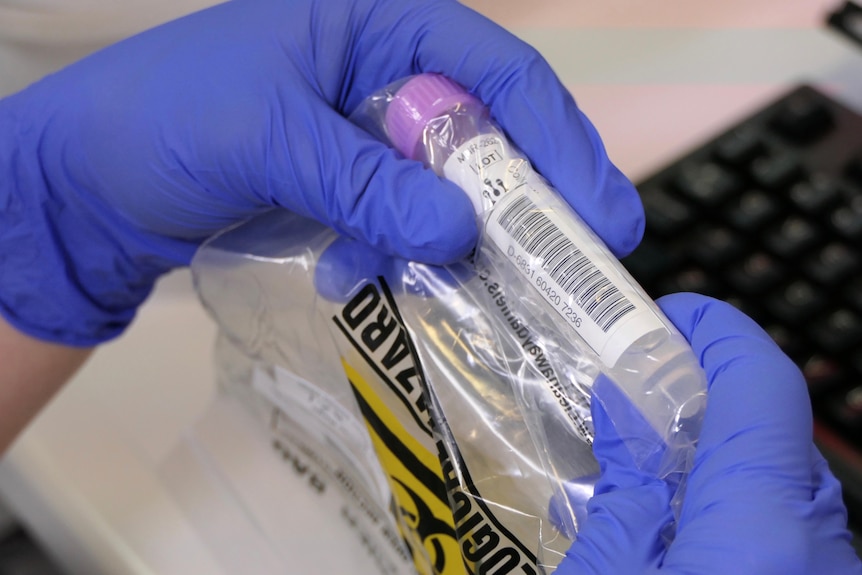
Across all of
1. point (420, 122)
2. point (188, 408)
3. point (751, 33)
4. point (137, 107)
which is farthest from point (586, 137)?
point (751, 33)

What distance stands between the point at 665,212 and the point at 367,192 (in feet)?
1.00

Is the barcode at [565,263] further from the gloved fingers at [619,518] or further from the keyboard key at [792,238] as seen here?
the keyboard key at [792,238]

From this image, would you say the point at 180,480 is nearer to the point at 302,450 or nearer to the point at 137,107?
the point at 302,450

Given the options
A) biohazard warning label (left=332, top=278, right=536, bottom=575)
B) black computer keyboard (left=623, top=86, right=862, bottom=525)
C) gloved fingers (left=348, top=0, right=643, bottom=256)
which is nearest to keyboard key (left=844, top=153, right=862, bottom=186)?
black computer keyboard (left=623, top=86, right=862, bottom=525)

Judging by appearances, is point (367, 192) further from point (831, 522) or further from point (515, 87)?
point (831, 522)

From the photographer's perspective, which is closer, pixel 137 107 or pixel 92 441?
pixel 137 107

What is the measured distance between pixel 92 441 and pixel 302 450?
6.6 inches

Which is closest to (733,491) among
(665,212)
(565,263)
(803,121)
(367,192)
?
(565,263)

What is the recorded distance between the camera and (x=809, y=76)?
0.76 m

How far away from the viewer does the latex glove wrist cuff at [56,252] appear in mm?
480

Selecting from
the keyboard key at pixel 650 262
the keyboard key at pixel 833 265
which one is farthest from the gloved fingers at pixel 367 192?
the keyboard key at pixel 833 265

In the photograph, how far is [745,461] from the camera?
324mm

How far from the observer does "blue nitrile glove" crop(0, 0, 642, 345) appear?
1.33ft

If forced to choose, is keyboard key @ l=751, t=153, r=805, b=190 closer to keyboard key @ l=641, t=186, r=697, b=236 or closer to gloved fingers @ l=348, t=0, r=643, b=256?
keyboard key @ l=641, t=186, r=697, b=236
